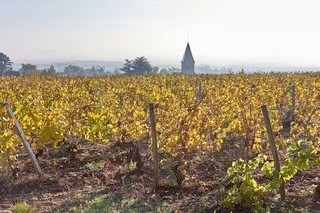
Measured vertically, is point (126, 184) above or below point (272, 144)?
below

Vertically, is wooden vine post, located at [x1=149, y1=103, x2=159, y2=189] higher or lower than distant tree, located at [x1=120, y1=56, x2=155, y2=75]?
lower

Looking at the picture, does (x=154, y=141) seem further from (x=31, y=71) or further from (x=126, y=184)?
(x=31, y=71)

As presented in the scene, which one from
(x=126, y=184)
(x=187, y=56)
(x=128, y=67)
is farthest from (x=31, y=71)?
(x=187, y=56)

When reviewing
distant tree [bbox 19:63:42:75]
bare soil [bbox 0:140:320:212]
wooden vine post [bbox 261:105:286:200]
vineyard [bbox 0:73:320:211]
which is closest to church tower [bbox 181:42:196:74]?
distant tree [bbox 19:63:42:75]

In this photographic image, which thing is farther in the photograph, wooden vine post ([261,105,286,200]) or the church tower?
the church tower

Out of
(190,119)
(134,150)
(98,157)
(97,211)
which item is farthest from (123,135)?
(97,211)

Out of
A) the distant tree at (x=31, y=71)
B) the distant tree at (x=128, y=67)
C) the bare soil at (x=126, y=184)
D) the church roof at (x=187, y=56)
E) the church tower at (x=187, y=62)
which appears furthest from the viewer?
the church roof at (x=187, y=56)

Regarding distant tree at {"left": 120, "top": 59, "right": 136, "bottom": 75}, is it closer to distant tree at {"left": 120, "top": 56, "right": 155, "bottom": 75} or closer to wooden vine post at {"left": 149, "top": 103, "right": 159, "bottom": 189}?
distant tree at {"left": 120, "top": 56, "right": 155, "bottom": 75}

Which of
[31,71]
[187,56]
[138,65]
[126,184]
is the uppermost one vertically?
[187,56]

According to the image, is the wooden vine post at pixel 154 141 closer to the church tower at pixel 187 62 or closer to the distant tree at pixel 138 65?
the distant tree at pixel 138 65

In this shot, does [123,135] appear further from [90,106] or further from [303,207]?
[303,207]

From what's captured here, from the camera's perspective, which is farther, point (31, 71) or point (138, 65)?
point (138, 65)

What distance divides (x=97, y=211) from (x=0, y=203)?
1475mm

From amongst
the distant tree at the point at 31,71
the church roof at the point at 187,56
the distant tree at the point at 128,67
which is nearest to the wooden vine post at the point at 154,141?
the distant tree at the point at 31,71
